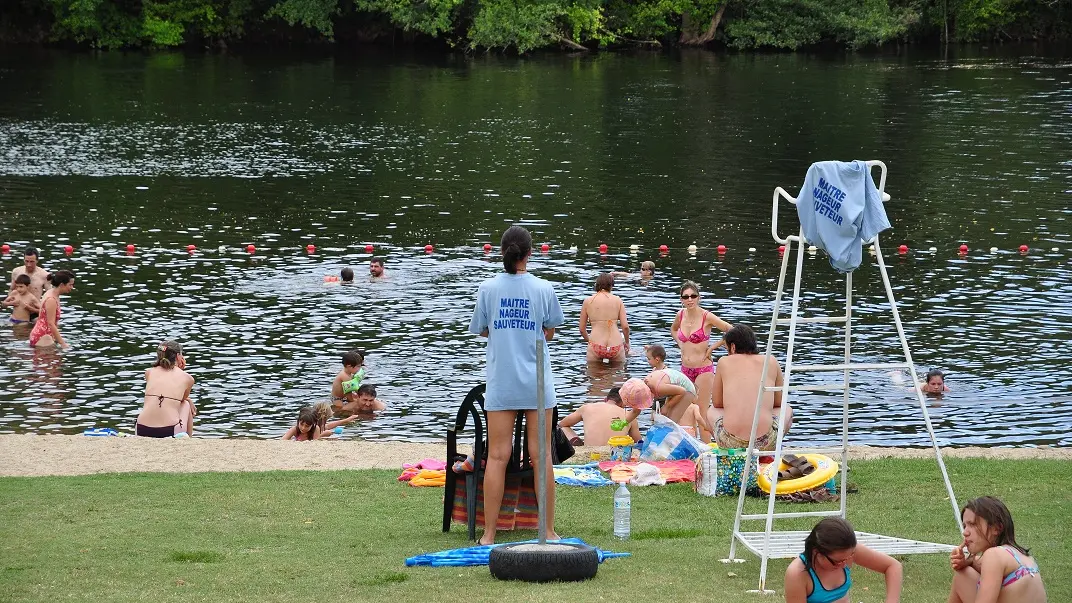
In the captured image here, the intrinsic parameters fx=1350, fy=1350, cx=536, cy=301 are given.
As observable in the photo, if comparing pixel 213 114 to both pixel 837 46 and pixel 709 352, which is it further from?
pixel 837 46

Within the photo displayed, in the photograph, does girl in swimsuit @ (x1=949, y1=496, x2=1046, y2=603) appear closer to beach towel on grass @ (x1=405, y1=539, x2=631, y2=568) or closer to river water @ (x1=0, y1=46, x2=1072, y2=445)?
beach towel on grass @ (x1=405, y1=539, x2=631, y2=568)

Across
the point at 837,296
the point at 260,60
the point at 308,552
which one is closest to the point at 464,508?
the point at 308,552

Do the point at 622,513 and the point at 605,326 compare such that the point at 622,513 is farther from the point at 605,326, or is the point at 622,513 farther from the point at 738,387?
the point at 605,326

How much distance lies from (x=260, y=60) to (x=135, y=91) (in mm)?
15871

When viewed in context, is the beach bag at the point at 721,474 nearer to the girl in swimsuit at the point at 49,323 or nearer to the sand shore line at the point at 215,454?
the sand shore line at the point at 215,454

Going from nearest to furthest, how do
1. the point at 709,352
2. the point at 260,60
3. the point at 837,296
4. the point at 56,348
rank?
the point at 709,352
the point at 56,348
the point at 837,296
the point at 260,60

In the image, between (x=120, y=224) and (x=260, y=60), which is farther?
(x=260, y=60)

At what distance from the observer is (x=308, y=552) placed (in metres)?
8.21

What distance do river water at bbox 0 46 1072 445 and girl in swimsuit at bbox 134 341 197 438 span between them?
0.93 meters

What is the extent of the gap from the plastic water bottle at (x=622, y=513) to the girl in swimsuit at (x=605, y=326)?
8.96m

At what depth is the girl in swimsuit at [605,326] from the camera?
57.4 ft

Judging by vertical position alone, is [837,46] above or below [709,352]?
above

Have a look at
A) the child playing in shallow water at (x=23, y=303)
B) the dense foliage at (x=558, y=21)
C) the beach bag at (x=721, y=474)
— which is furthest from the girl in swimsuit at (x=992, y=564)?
the dense foliage at (x=558, y=21)

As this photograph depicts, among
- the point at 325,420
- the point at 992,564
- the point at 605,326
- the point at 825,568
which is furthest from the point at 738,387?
the point at 605,326
